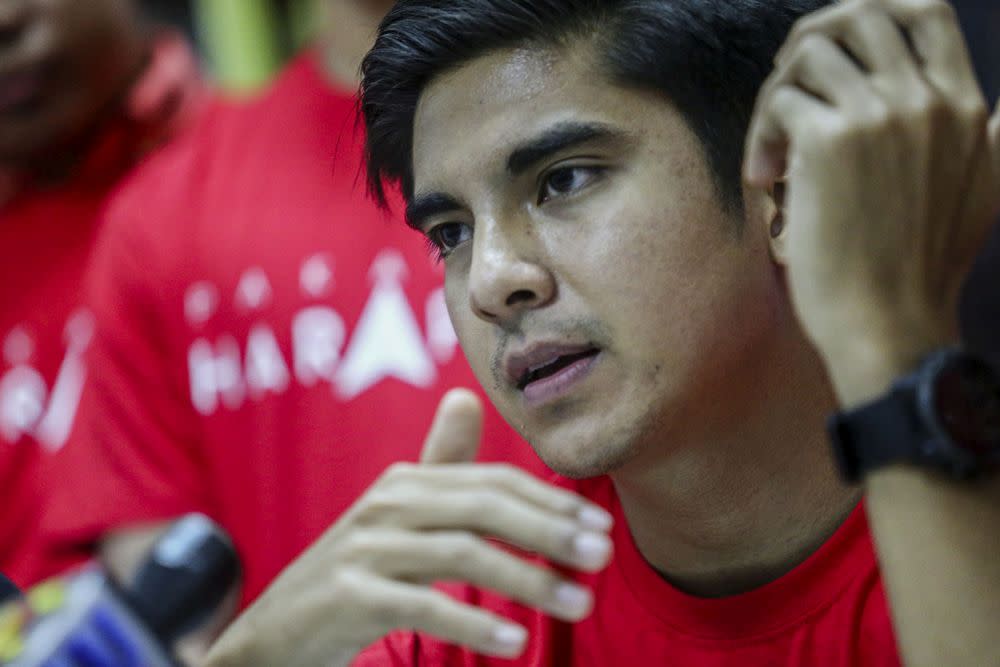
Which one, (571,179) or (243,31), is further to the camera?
(243,31)

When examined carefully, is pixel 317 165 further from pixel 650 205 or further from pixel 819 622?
pixel 819 622

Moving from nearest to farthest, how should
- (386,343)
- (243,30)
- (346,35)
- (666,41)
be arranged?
(666,41), (386,343), (346,35), (243,30)

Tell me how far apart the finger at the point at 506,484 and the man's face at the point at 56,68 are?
1.45 meters

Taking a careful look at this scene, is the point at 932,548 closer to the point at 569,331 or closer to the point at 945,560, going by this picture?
the point at 945,560

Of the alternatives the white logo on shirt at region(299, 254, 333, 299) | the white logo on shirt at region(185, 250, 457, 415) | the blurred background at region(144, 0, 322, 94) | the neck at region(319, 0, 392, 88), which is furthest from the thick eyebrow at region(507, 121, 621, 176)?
the blurred background at region(144, 0, 322, 94)

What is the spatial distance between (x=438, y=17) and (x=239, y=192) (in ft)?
2.48

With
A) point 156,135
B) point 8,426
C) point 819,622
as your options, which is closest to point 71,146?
Result: point 156,135

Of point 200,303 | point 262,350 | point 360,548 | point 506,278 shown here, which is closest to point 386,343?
point 262,350

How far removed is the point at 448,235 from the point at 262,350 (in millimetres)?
576

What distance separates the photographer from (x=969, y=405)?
3.49ft

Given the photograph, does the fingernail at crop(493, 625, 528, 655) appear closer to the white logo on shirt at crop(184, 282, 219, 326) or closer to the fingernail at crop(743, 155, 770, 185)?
the fingernail at crop(743, 155, 770, 185)

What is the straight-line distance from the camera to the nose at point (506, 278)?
1341mm

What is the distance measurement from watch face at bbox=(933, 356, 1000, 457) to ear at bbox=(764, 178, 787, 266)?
40cm

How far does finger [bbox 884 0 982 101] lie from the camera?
111 cm
